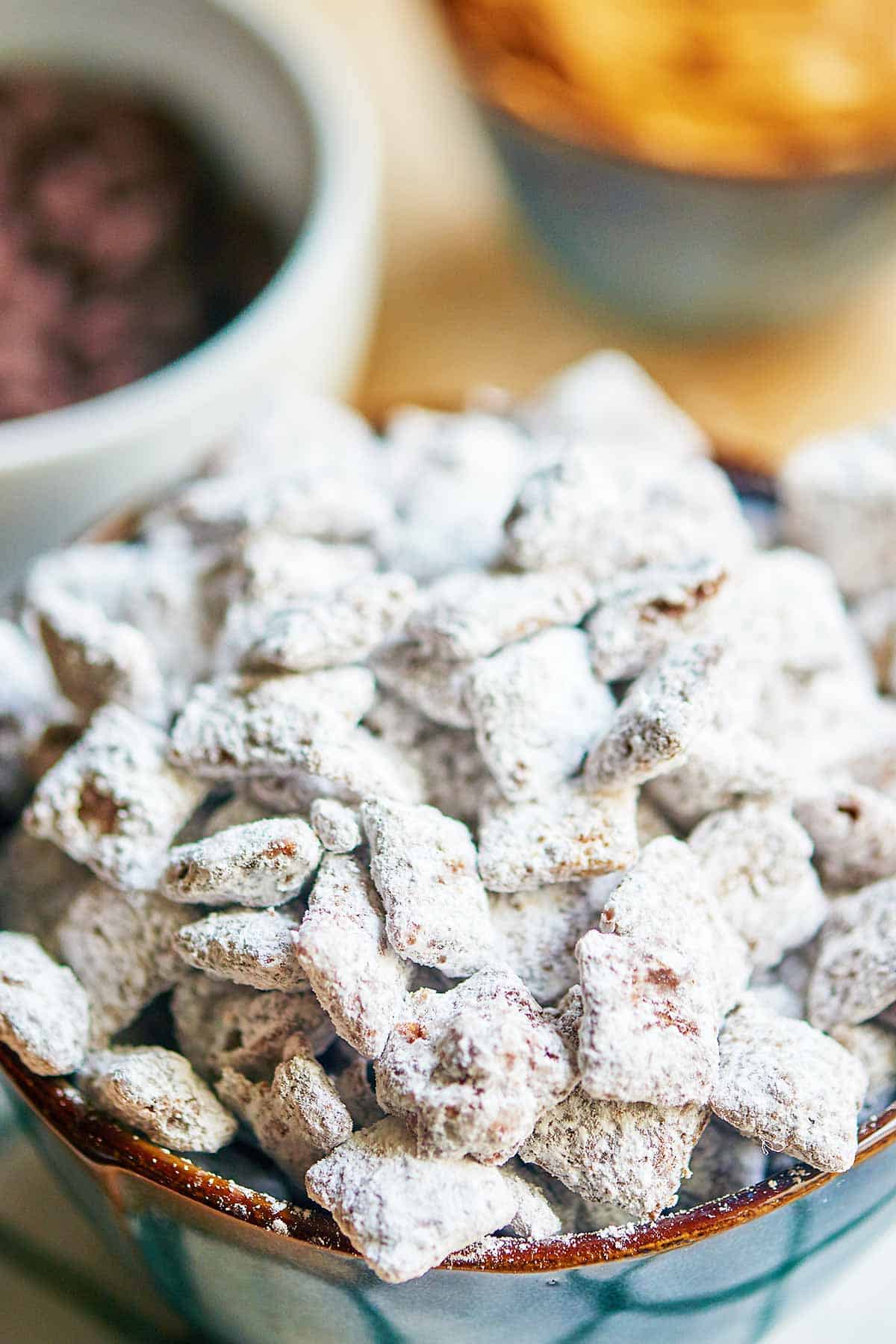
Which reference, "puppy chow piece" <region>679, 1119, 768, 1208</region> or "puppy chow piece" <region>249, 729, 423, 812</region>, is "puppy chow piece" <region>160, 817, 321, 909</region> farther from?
"puppy chow piece" <region>679, 1119, 768, 1208</region>

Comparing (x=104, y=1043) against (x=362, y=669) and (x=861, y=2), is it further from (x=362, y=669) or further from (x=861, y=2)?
(x=861, y=2)

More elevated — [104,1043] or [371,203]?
[371,203]

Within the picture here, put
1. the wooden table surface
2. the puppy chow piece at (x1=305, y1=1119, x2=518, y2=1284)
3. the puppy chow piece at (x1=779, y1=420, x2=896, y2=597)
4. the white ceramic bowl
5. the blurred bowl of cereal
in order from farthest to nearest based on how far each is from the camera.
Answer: the wooden table surface
the blurred bowl of cereal
the white ceramic bowl
the puppy chow piece at (x1=779, y1=420, x2=896, y2=597)
the puppy chow piece at (x1=305, y1=1119, x2=518, y2=1284)

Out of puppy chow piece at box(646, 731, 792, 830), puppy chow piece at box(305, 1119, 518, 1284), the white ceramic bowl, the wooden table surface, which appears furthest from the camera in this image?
the wooden table surface

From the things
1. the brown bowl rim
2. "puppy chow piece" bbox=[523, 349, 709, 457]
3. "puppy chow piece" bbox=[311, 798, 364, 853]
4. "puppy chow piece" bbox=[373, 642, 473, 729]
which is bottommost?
the brown bowl rim

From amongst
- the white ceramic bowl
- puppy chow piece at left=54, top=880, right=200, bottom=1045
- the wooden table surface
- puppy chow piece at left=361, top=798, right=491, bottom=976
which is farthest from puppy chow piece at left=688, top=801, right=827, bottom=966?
the wooden table surface

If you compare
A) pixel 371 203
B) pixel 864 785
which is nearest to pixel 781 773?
pixel 864 785

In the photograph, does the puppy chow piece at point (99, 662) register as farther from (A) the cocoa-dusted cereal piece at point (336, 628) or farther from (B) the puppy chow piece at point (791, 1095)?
(B) the puppy chow piece at point (791, 1095)
